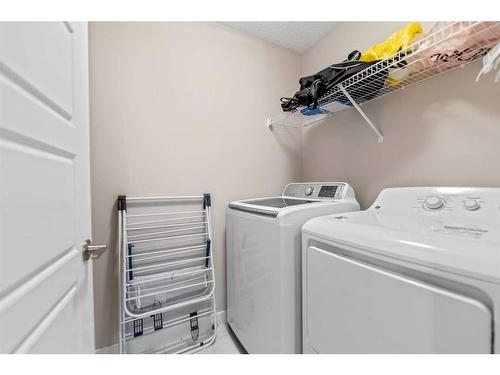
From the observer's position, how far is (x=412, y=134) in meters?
1.33

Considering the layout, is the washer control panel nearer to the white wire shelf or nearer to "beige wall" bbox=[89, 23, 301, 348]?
"beige wall" bbox=[89, 23, 301, 348]

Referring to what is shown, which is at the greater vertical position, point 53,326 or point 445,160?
point 445,160

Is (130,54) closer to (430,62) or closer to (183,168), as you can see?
(183,168)

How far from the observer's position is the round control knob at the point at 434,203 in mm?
1011

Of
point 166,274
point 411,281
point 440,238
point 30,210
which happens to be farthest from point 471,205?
point 166,274

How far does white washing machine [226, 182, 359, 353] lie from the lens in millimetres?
1079

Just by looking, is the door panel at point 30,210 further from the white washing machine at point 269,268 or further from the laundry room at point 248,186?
the white washing machine at point 269,268

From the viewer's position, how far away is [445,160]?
3.89ft

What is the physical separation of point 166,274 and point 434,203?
1.67 m

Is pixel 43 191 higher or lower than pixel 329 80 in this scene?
lower

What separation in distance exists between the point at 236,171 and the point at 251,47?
3.78 feet

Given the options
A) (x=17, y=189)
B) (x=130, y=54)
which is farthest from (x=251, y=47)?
(x=17, y=189)

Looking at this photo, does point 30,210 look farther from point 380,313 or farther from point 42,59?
point 380,313

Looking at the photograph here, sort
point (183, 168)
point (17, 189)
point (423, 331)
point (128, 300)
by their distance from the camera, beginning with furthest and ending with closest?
point (183, 168) → point (128, 300) → point (423, 331) → point (17, 189)
